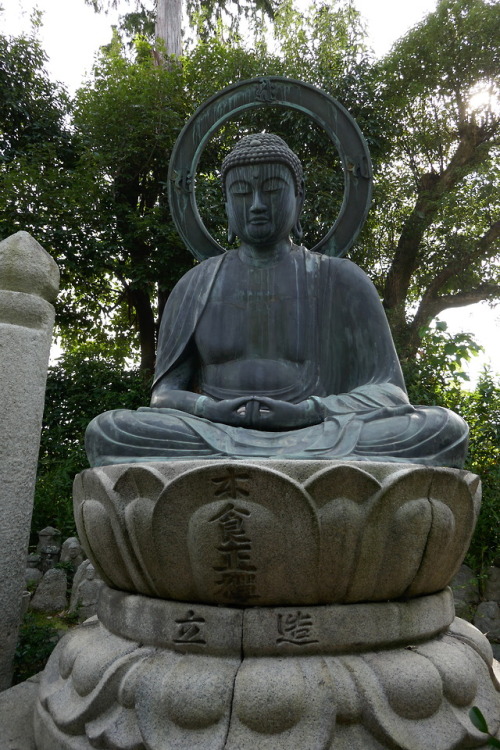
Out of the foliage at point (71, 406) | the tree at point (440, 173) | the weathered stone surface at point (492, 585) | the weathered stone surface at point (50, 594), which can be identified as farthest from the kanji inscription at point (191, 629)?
the tree at point (440, 173)

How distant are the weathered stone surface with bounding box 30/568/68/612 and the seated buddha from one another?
8.75ft

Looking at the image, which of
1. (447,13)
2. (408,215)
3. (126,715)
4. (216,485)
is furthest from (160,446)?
(447,13)

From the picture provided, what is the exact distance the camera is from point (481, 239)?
9961mm

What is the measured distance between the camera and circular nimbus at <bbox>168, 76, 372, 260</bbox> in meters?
3.65

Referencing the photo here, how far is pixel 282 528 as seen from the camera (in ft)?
6.32

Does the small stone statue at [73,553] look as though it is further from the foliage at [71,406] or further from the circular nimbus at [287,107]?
the circular nimbus at [287,107]

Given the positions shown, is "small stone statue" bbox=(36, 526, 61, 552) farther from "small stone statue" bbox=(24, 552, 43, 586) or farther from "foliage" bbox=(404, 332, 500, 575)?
"foliage" bbox=(404, 332, 500, 575)

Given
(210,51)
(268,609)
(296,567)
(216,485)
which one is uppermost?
(210,51)

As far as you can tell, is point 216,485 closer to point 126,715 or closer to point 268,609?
point 268,609

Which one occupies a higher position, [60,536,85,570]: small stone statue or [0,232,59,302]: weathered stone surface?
[0,232,59,302]: weathered stone surface

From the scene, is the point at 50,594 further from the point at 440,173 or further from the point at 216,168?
the point at 440,173

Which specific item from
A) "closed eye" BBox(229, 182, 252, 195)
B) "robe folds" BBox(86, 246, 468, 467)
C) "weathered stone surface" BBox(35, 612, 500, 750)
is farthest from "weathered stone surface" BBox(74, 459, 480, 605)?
"closed eye" BBox(229, 182, 252, 195)

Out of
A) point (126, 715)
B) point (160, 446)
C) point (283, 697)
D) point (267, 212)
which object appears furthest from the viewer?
point (267, 212)

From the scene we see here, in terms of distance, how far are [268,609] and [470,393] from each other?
493 cm
